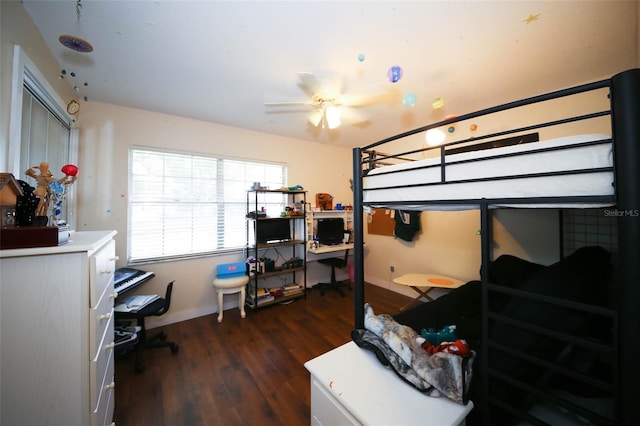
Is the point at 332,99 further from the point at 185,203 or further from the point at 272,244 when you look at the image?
the point at 185,203

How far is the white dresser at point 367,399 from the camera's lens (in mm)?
869

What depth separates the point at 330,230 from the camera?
3.85m

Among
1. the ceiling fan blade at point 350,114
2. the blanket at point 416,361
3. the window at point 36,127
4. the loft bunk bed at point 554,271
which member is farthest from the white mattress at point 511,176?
the window at point 36,127

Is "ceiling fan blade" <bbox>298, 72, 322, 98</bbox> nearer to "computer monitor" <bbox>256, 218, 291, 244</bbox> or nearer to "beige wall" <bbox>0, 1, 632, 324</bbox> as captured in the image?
"beige wall" <bbox>0, 1, 632, 324</bbox>

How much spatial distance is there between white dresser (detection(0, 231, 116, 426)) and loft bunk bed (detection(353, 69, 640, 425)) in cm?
140

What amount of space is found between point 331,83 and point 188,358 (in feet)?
9.57

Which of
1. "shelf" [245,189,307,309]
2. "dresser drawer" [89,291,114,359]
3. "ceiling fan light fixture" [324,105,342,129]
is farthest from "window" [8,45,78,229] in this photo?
"ceiling fan light fixture" [324,105,342,129]

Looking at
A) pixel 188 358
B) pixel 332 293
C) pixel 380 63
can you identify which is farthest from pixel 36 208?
pixel 332 293

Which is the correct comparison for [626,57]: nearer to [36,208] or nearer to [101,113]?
[36,208]

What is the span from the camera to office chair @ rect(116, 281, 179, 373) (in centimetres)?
192

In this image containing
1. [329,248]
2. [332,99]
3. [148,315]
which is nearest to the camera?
[148,315]

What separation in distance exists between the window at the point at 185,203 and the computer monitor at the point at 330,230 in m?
1.25

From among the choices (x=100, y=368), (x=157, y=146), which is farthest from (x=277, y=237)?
(x=100, y=368)

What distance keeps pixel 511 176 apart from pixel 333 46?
144cm
